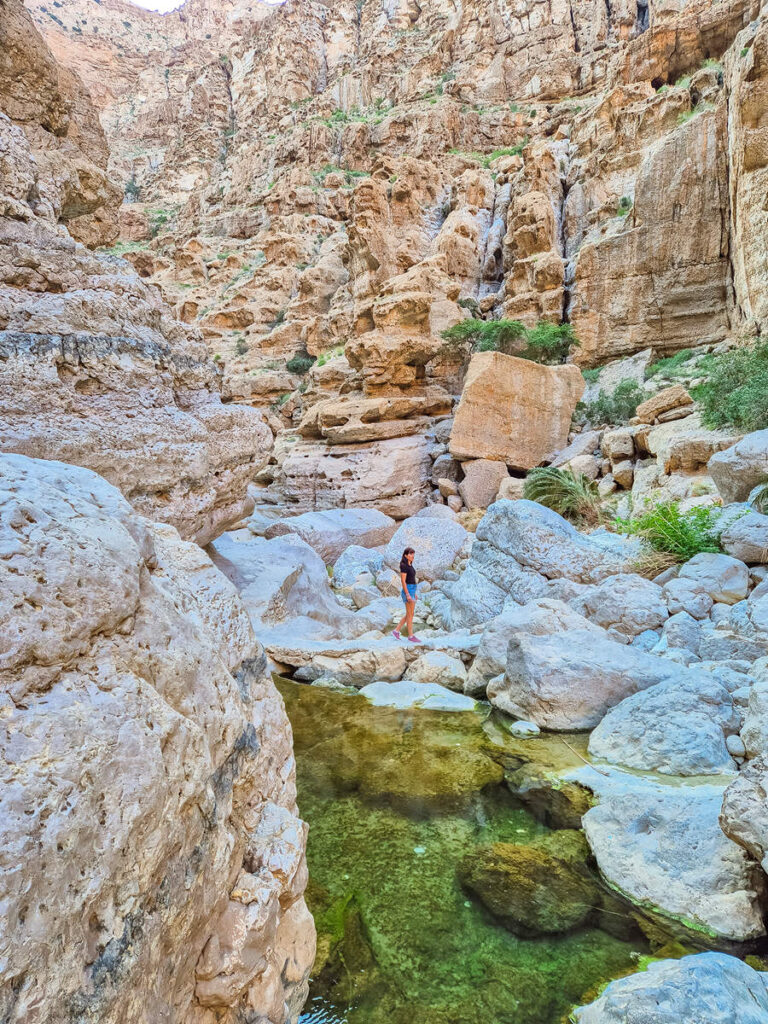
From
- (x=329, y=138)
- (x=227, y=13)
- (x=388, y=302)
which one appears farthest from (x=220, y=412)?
(x=227, y=13)

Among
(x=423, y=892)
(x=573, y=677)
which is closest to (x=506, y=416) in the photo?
(x=573, y=677)

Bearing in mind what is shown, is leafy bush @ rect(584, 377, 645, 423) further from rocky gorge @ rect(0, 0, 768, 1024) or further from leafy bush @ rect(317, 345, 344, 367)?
leafy bush @ rect(317, 345, 344, 367)

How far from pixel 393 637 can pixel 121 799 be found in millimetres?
5121

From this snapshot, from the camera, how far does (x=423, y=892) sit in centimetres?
246

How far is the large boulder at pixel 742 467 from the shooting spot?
18.4ft

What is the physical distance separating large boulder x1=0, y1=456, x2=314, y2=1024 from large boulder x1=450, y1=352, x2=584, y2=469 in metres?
10.4

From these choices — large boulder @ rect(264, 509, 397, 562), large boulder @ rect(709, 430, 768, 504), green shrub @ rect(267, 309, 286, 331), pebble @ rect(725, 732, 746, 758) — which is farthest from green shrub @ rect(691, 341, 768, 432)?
green shrub @ rect(267, 309, 286, 331)

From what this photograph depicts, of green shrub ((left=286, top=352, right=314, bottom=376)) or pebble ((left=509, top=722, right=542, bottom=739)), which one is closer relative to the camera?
pebble ((left=509, top=722, right=542, bottom=739))

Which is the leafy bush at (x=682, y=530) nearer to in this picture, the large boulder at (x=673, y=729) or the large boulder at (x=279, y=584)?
the large boulder at (x=673, y=729)

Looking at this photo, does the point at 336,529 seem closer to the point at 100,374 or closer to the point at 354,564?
the point at 354,564

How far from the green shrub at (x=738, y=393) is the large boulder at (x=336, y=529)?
19.3ft

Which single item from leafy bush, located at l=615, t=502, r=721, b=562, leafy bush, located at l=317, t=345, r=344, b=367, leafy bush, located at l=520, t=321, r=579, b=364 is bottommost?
leafy bush, located at l=615, t=502, r=721, b=562

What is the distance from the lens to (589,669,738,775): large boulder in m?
3.15

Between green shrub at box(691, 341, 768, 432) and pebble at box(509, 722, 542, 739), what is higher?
green shrub at box(691, 341, 768, 432)
